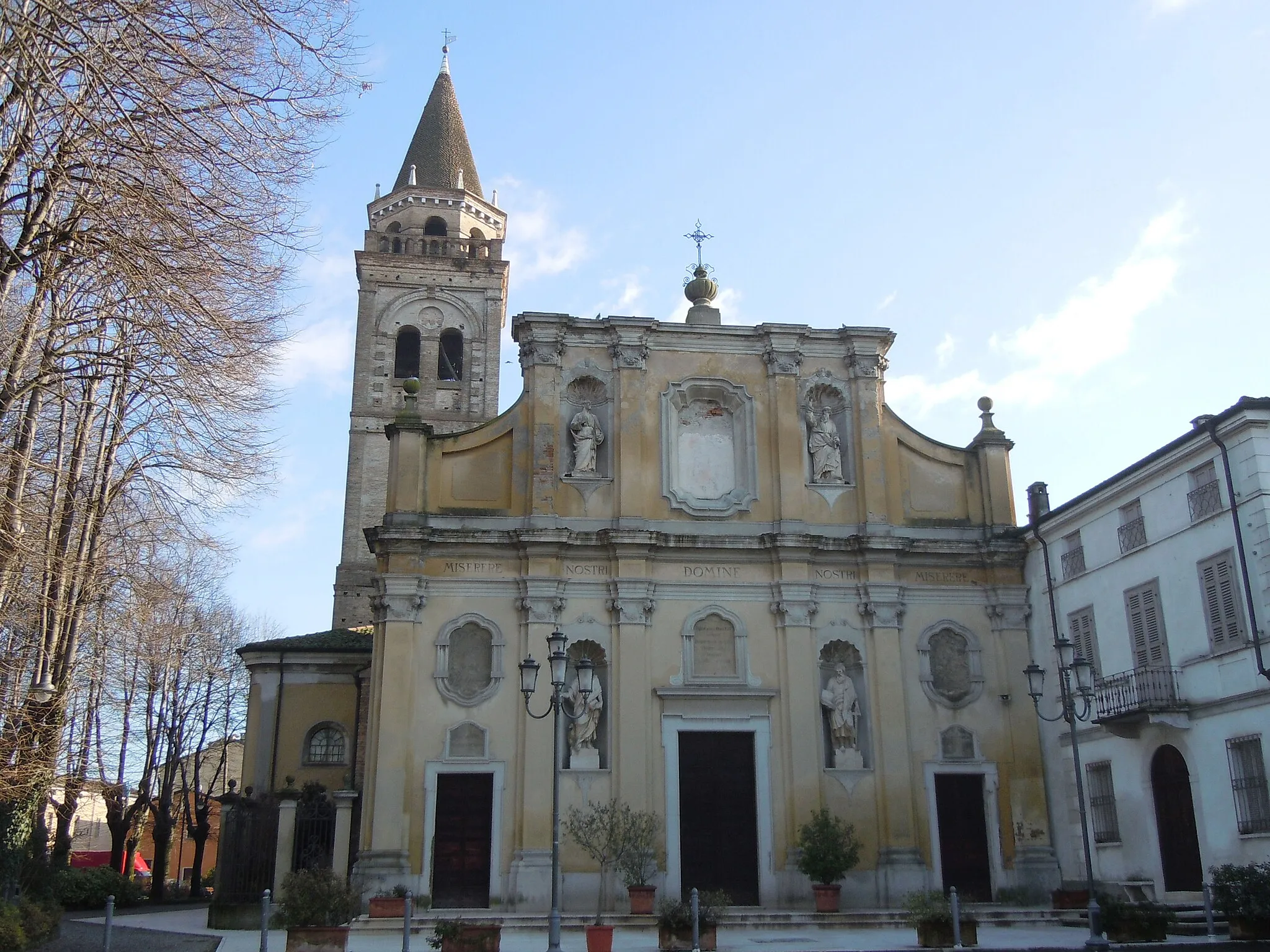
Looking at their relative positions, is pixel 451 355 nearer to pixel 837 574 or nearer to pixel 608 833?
pixel 837 574

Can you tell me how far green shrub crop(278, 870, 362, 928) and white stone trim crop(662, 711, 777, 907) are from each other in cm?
Answer: 763

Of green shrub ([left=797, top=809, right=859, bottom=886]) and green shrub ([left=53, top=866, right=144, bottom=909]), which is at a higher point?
green shrub ([left=797, top=809, right=859, bottom=886])

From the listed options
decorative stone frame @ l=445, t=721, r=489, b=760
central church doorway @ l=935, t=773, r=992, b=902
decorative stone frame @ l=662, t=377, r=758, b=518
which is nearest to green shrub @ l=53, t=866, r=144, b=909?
decorative stone frame @ l=445, t=721, r=489, b=760

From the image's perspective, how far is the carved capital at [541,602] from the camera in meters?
24.3

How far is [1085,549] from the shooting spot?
2398cm

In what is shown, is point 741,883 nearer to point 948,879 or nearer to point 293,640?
point 948,879

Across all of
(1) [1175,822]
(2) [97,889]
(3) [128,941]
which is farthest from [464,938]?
(2) [97,889]

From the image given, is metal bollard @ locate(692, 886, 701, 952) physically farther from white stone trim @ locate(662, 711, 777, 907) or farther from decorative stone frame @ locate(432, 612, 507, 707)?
decorative stone frame @ locate(432, 612, 507, 707)

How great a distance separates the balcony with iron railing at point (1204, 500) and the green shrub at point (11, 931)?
756 inches

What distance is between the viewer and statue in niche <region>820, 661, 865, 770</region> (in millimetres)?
24422

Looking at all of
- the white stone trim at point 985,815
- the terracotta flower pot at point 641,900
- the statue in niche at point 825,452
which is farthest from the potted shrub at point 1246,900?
the statue in niche at point 825,452

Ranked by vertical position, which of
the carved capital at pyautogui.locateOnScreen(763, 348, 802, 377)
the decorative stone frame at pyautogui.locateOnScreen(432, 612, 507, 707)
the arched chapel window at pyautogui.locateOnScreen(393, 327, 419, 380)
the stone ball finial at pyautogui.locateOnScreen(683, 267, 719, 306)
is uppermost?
the arched chapel window at pyautogui.locateOnScreen(393, 327, 419, 380)

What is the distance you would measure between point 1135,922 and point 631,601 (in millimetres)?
11204

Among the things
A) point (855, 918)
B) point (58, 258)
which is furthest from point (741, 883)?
point (58, 258)
